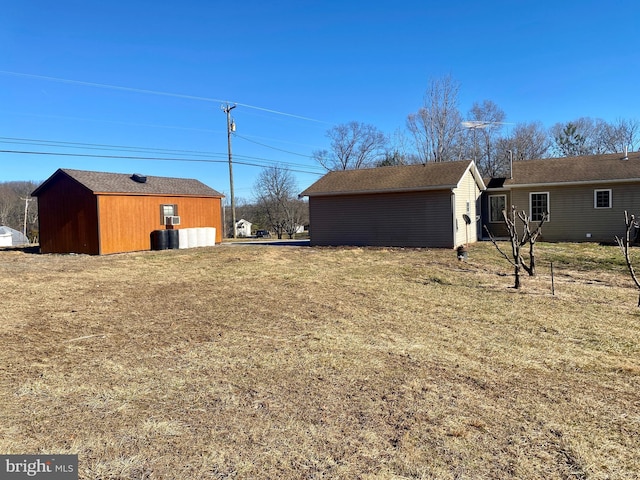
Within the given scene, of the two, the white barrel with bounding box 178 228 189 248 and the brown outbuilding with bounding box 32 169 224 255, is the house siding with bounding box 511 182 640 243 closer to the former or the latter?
the white barrel with bounding box 178 228 189 248

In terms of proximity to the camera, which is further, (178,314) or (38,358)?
(178,314)

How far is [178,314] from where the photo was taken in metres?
6.72

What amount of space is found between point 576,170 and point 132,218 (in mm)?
18433

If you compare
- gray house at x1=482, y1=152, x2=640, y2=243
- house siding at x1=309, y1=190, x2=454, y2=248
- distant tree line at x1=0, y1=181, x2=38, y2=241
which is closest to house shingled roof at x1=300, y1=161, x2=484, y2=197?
house siding at x1=309, y1=190, x2=454, y2=248

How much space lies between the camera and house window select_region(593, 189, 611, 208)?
17.5m

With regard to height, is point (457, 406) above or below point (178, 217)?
below

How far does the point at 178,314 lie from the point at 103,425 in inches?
140

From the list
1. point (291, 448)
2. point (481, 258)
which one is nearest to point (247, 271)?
point (481, 258)

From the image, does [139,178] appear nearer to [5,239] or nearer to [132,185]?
[132,185]

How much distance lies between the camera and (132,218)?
17438mm

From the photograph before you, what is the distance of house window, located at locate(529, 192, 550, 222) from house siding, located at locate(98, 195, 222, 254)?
1501 cm

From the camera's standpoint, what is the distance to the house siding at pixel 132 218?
53.9ft

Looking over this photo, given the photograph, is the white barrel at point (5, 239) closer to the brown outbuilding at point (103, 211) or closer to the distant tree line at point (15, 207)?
the brown outbuilding at point (103, 211)

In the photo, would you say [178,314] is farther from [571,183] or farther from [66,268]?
[571,183]
